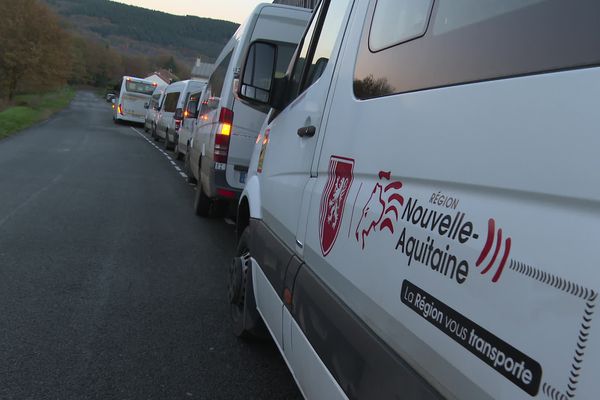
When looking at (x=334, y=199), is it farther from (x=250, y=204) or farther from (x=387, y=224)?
(x=250, y=204)

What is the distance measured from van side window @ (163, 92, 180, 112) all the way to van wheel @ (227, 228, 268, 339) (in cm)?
1641

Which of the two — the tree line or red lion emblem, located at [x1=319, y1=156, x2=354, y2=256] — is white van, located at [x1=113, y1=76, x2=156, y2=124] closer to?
the tree line

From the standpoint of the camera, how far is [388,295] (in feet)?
5.17

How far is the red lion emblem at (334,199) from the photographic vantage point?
78.3 inches

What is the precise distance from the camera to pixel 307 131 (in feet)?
8.40

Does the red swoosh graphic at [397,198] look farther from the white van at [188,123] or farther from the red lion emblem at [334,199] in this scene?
the white van at [188,123]

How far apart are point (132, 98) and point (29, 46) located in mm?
14117

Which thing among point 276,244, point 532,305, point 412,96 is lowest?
point 276,244

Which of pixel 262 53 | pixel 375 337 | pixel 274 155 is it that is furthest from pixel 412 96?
pixel 262 53

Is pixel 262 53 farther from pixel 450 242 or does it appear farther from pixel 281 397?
pixel 450 242

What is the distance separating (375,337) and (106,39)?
172931 millimetres

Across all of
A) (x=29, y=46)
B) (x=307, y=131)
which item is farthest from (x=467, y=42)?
(x=29, y=46)

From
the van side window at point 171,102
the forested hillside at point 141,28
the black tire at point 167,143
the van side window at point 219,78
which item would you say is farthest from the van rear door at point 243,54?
the forested hillside at point 141,28

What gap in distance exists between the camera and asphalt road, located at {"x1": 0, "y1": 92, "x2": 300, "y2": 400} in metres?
3.09
